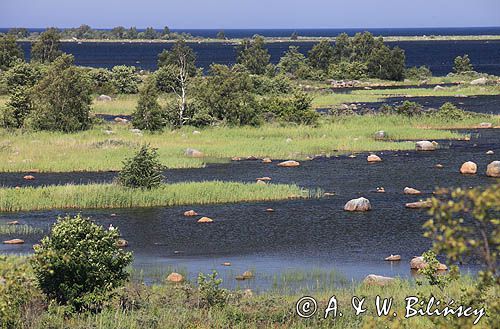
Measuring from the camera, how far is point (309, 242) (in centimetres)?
2850

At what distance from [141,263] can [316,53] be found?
315 ft

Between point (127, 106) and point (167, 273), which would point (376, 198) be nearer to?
point (167, 273)

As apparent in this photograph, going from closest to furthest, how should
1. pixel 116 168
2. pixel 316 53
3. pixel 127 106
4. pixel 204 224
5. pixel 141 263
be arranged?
pixel 141 263
pixel 204 224
pixel 116 168
pixel 127 106
pixel 316 53

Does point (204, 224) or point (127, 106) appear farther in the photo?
point (127, 106)

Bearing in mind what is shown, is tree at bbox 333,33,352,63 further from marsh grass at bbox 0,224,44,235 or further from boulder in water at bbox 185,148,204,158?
marsh grass at bbox 0,224,44,235

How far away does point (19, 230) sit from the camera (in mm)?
28984

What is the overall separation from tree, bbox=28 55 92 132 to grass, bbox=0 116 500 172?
1.36 m

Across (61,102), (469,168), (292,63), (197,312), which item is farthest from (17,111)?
(292,63)

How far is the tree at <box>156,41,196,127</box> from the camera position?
182ft

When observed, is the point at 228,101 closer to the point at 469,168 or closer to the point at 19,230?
the point at 469,168

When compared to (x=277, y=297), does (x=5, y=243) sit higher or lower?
lower

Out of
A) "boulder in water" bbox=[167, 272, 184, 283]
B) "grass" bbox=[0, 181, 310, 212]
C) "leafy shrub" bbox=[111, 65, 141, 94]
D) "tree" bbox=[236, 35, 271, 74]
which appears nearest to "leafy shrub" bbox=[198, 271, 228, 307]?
"boulder in water" bbox=[167, 272, 184, 283]

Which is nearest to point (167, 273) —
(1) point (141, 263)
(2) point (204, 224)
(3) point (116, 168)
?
(1) point (141, 263)

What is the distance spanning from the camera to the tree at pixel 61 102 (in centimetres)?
5200
